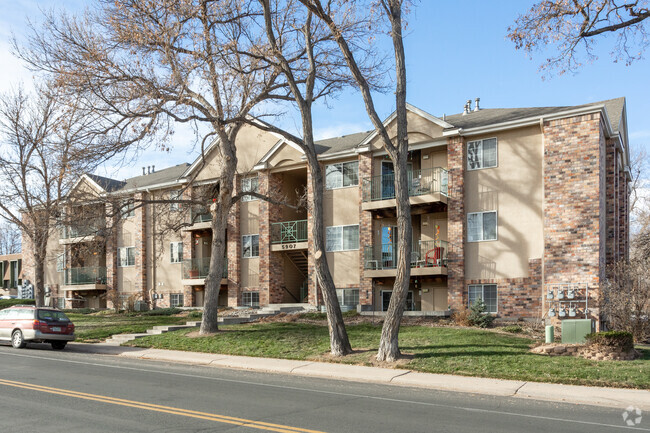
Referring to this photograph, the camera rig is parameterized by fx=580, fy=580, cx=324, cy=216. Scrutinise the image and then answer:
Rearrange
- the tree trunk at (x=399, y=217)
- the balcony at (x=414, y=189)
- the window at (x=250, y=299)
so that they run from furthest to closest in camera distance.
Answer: the window at (x=250, y=299) < the balcony at (x=414, y=189) < the tree trunk at (x=399, y=217)

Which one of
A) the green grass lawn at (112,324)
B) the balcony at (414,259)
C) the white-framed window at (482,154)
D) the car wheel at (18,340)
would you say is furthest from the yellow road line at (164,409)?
the white-framed window at (482,154)

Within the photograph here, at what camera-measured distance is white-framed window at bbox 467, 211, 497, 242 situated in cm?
2347

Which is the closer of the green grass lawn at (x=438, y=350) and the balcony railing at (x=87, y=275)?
the green grass lawn at (x=438, y=350)

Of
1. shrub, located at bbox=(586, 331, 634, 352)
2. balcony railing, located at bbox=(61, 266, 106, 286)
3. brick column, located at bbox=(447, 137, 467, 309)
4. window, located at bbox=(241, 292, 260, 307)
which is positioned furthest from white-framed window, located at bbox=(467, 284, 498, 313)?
balcony railing, located at bbox=(61, 266, 106, 286)

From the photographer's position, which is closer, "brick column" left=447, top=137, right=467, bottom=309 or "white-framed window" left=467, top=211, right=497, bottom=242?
"white-framed window" left=467, top=211, right=497, bottom=242

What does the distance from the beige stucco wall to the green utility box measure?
525 cm

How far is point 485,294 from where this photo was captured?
2333cm

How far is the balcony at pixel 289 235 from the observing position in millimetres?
28938

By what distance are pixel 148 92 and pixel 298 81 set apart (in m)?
4.94

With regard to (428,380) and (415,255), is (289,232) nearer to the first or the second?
(415,255)

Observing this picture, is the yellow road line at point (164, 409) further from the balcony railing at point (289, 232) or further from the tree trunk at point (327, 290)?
the balcony railing at point (289, 232)

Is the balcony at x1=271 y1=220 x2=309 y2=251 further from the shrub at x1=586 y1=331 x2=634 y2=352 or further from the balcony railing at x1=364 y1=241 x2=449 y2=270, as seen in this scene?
the shrub at x1=586 y1=331 x2=634 y2=352

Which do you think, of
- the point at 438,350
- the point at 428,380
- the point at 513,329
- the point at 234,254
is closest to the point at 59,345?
the point at 234,254

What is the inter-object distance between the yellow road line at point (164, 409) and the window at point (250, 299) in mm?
18427
